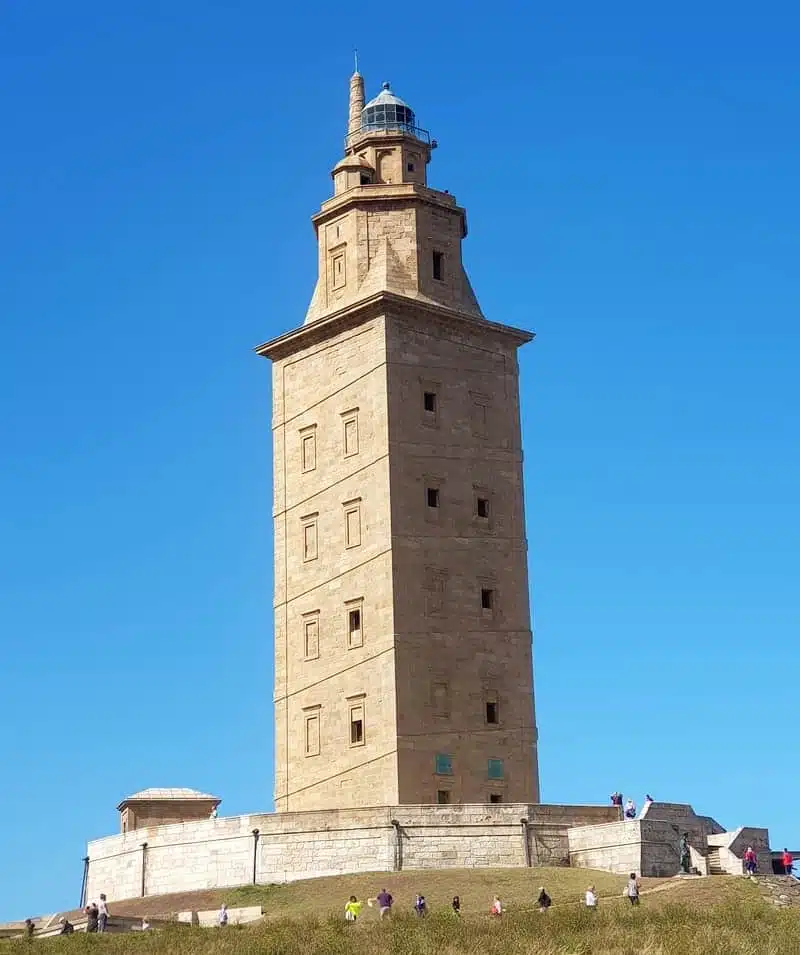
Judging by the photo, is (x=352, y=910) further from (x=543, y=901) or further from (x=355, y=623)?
(x=355, y=623)

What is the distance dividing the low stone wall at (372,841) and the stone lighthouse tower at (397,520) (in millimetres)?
2781

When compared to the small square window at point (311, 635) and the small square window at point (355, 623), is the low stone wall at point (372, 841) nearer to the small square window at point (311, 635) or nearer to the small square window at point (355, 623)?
the small square window at point (355, 623)

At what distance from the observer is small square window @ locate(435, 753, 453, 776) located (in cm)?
4916

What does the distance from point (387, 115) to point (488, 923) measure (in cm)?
2889

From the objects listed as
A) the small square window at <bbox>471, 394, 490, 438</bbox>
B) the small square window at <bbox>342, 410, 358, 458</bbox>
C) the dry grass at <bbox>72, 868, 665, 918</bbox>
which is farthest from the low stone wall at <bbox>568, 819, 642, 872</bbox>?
the small square window at <bbox>342, 410, 358, 458</bbox>

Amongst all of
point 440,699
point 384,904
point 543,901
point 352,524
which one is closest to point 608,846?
point 543,901

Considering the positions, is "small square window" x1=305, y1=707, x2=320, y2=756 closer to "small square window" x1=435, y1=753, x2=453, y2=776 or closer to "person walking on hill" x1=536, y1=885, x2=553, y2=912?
"small square window" x1=435, y1=753, x2=453, y2=776

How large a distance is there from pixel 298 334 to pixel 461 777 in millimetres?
14177

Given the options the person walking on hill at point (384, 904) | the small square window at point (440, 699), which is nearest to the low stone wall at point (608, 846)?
the small square window at point (440, 699)

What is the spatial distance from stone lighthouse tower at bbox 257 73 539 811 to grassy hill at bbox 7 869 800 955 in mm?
5806

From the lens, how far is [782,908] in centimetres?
3912

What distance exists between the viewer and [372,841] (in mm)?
45000

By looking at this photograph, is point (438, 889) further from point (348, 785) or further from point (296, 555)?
point (296, 555)

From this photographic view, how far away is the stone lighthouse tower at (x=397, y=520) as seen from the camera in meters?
49.8
